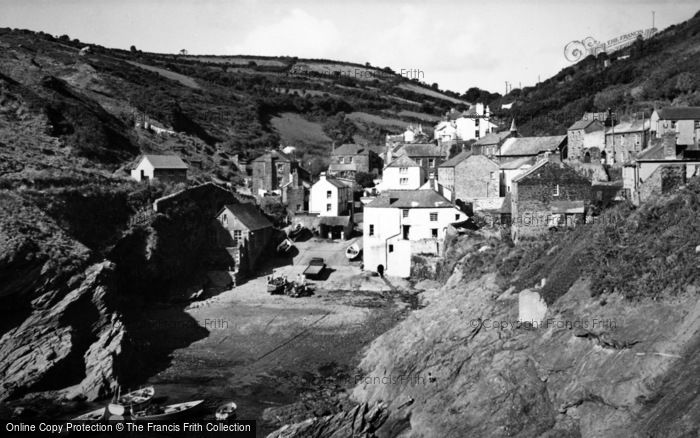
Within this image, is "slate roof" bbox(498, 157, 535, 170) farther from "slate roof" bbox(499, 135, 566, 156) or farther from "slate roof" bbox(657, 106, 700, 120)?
"slate roof" bbox(657, 106, 700, 120)

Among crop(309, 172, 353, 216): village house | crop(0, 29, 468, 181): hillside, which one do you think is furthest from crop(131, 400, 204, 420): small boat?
crop(309, 172, 353, 216): village house

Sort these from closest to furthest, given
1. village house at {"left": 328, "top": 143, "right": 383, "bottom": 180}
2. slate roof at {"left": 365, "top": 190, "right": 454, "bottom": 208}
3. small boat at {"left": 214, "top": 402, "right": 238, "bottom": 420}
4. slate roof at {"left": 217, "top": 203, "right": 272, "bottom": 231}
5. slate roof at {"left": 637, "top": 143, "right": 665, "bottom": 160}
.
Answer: small boat at {"left": 214, "top": 402, "right": 238, "bottom": 420}
slate roof at {"left": 637, "top": 143, "right": 665, "bottom": 160}
slate roof at {"left": 365, "top": 190, "right": 454, "bottom": 208}
slate roof at {"left": 217, "top": 203, "right": 272, "bottom": 231}
village house at {"left": 328, "top": 143, "right": 383, "bottom": 180}

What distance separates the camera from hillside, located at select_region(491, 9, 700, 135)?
71.3m

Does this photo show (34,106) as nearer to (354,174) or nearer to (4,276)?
(354,174)

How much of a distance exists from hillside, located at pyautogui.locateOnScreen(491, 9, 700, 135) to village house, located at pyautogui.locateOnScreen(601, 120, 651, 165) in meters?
6.05

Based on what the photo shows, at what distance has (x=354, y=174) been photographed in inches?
3105

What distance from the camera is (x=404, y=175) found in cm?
6425

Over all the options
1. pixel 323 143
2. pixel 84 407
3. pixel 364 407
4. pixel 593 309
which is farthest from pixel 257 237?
pixel 323 143

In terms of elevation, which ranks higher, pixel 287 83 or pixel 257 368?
pixel 287 83

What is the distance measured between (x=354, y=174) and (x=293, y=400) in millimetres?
53379

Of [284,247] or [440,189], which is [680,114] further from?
[284,247]

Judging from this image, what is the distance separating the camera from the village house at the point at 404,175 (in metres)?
63.9

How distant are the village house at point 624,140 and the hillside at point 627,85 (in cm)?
605

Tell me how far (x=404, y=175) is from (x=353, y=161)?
2002 centimetres
